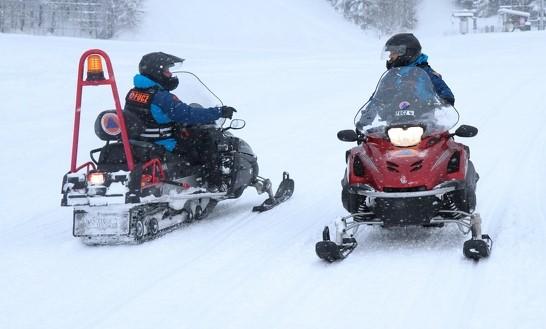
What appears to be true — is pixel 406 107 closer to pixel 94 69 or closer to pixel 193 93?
pixel 94 69

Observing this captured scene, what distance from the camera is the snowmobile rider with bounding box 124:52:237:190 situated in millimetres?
7055

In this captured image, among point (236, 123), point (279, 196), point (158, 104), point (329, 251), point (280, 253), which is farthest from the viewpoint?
point (279, 196)

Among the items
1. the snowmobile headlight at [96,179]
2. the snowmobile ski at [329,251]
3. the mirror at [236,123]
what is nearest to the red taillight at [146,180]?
the snowmobile headlight at [96,179]

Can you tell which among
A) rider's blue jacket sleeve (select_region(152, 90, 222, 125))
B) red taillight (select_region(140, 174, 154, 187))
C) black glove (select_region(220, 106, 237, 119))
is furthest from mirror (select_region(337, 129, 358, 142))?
red taillight (select_region(140, 174, 154, 187))

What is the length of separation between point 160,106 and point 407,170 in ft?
8.27

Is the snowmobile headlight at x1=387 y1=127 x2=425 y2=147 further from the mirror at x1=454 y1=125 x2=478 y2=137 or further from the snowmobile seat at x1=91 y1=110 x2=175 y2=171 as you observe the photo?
the snowmobile seat at x1=91 y1=110 x2=175 y2=171

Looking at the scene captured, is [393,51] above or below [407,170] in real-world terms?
above

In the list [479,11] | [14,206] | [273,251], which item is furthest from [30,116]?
[479,11]

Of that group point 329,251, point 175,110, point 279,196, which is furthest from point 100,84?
point 279,196

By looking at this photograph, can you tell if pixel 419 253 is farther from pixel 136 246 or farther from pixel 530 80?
pixel 530 80

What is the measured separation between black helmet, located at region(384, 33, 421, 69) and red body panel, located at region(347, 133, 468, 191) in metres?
0.87

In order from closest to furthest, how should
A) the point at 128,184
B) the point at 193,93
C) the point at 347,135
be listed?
the point at 347,135
the point at 128,184
the point at 193,93

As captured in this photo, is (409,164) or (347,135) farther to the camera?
(347,135)

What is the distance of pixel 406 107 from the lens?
19.8ft
